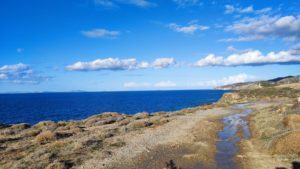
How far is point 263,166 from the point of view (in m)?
21.3

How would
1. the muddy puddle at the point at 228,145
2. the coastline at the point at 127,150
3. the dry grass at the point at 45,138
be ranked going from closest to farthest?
the coastline at the point at 127,150
the muddy puddle at the point at 228,145
the dry grass at the point at 45,138

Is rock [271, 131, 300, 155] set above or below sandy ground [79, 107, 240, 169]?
above

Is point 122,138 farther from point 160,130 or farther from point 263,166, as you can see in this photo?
point 263,166

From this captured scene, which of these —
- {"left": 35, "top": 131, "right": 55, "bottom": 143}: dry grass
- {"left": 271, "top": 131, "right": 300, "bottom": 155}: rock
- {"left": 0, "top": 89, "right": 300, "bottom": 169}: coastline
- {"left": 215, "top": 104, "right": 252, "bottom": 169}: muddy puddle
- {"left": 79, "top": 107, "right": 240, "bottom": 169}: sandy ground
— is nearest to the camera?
{"left": 0, "top": 89, "right": 300, "bottom": 169}: coastline

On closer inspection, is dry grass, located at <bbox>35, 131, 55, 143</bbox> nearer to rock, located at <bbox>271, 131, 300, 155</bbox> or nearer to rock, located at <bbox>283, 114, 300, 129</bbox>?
rock, located at <bbox>271, 131, 300, 155</bbox>

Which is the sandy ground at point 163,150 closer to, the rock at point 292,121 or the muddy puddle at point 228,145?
the muddy puddle at point 228,145

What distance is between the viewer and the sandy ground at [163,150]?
2294 centimetres

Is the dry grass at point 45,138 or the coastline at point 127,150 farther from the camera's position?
the dry grass at point 45,138

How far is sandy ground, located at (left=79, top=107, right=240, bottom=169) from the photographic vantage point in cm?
2294

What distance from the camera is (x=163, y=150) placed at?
2783cm

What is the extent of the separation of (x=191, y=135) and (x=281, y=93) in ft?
297

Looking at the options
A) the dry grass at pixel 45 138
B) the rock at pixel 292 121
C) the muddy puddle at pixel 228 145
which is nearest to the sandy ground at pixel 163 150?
the muddy puddle at pixel 228 145

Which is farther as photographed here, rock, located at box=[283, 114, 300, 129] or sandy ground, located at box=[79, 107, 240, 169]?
Result: rock, located at box=[283, 114, 300, 129]

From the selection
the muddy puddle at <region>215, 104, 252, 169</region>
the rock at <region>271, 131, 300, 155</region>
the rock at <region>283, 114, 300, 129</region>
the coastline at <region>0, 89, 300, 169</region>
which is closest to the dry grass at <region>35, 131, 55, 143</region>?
the coastline at <region>0, 89, 300, 169</region>
